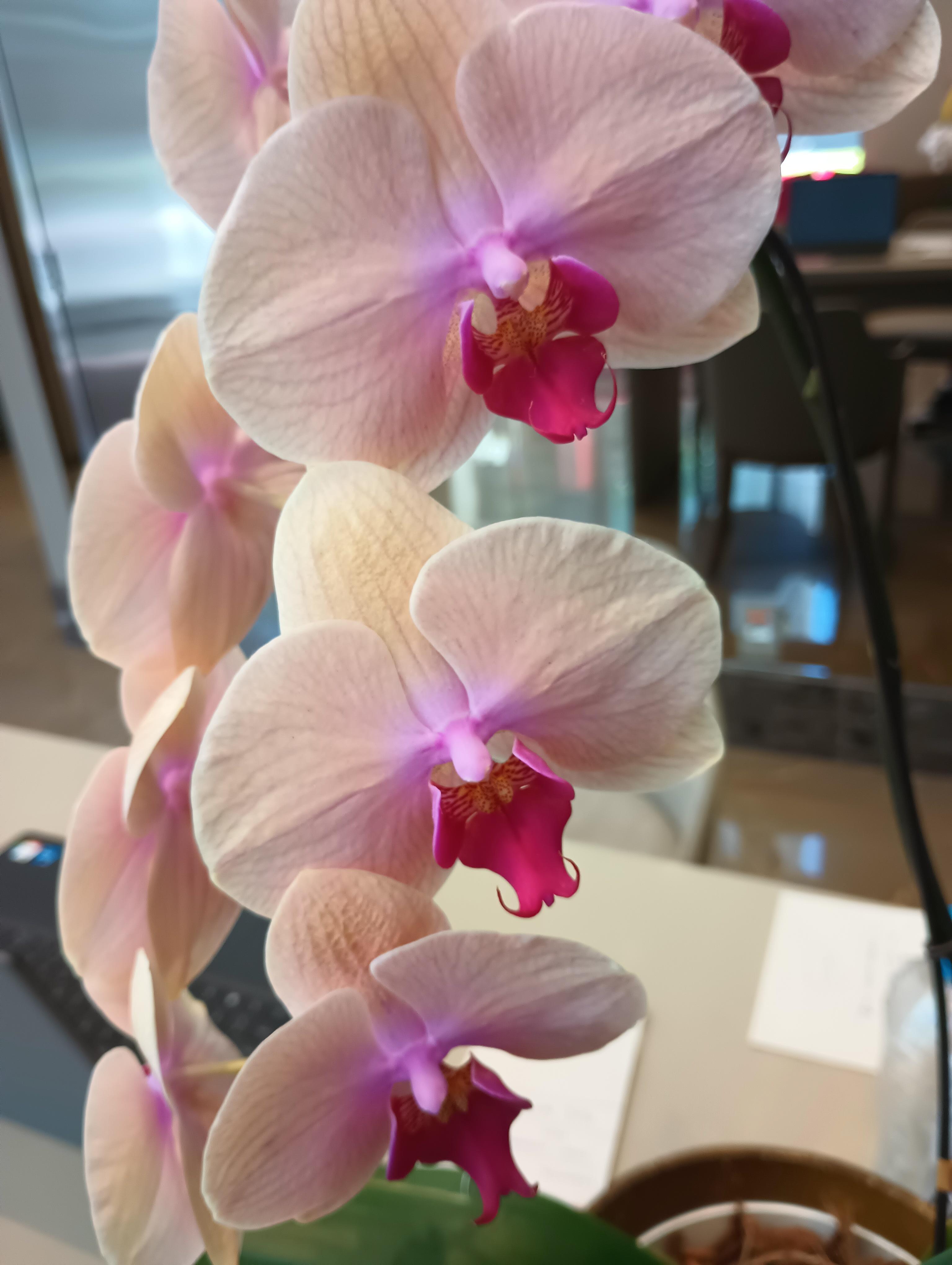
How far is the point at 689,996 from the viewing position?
0.68 meters

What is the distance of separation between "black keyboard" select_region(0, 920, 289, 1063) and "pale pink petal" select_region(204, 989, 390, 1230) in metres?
0.31

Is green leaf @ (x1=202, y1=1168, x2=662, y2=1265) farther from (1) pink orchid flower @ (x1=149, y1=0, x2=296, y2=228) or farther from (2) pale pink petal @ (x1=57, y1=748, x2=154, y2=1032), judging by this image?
(1) pink orchid flower @ (x1=149, y1=0, x2=296, y2=228)

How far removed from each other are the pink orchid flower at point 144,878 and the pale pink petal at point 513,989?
0.33ft

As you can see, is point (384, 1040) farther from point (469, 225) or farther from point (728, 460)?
point (728, 460)

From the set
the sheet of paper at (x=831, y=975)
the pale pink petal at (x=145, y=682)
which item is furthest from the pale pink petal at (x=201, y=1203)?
the sheet of paper at (x=831, y=975)

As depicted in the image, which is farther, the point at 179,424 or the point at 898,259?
the point at 898,259

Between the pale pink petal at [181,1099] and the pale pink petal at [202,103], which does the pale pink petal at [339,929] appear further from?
the pale pink petal at [202,103]

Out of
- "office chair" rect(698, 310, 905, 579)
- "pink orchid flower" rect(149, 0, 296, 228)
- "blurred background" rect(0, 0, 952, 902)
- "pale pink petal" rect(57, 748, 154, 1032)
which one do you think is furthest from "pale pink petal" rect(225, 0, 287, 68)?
"office chair" rect(698, 310, 905, 579)

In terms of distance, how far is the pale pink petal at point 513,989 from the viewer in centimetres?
22

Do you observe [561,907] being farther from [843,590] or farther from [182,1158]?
[843,590]

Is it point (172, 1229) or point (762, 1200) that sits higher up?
point (172, 1229)

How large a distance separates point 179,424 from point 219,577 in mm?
53

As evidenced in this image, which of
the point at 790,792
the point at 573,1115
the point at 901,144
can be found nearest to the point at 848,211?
the point at 901,144

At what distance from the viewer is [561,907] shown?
2.48 ft
